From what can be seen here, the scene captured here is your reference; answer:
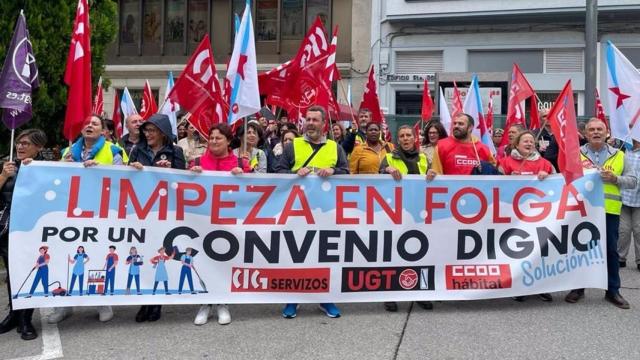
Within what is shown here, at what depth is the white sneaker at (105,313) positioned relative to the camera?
15.5 feet

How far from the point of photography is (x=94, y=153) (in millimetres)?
4883

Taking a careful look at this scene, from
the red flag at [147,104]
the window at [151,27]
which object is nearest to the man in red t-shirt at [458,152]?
the red flag at [147,104]

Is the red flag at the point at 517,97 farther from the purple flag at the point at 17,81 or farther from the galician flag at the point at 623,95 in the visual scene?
the purple flag at the point at 17,81

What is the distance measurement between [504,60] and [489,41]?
2.50ft

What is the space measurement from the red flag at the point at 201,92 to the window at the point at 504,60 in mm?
13308

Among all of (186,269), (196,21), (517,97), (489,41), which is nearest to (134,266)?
(186,269)

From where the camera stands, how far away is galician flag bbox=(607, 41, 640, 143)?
5.28m

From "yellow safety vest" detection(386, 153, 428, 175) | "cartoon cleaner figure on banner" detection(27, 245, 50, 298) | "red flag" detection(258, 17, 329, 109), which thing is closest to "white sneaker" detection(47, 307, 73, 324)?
"cartoon cleaner figure on banner" detection(27, 245, 50, 298)

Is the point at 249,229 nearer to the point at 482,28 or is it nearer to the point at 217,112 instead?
the point at 217,112

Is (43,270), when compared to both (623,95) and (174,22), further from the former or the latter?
(174,22)

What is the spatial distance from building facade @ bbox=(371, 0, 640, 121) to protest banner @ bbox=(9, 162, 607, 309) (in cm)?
1169

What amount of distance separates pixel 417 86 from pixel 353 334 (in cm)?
1484

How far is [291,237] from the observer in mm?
4871

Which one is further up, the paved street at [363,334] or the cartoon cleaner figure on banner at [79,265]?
the cartoon cleaner figure on banner at [79,265]
